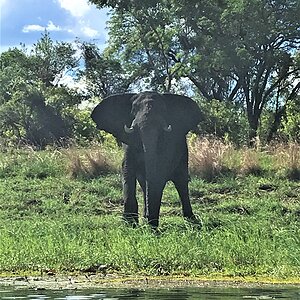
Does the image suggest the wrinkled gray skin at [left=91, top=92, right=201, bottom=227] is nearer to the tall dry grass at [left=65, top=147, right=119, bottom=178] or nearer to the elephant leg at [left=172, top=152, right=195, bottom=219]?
the elephant leg at [left=172, top=152, right=195, bottom=219]

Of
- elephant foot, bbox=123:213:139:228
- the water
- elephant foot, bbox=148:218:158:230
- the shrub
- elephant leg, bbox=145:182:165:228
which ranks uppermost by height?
the shrub

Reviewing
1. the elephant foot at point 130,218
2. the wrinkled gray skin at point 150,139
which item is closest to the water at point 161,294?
the wrinkled gray skin at point 150,139

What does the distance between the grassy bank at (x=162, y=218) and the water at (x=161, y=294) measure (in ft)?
3.32

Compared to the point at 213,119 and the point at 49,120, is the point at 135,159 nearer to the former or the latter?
the point at 213,119

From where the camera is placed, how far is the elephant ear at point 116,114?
14469 millimetres

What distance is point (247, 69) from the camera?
113 ft

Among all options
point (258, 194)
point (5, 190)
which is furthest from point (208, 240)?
point (5, 190)

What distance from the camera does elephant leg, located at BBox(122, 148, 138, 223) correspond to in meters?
13.8

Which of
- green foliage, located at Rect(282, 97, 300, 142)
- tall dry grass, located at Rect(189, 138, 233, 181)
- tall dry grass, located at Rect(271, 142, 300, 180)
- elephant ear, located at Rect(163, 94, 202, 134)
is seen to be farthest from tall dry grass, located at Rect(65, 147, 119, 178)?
green foliage, located at Rect(282, 97, 300, 142)

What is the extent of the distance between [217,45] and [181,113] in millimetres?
18794

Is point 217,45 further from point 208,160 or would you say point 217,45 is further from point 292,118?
point 208,160

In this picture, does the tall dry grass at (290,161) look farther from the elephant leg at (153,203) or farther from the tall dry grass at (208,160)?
the elephant leg at (153,203)

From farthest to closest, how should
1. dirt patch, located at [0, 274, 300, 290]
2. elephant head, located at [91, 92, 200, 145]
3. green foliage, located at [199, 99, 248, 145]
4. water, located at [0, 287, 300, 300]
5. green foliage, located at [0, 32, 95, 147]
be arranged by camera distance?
green foliage, located at [0, 32, 95, 147]
green foliage, located at [199, 99, 248, 145]
elephant head, located at [91, 92, 200, 145]
dirt patch, located at [0, 274, 300, 290]
water, located at [0, 287, 300, 300]

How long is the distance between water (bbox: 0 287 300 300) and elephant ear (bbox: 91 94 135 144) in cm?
644
